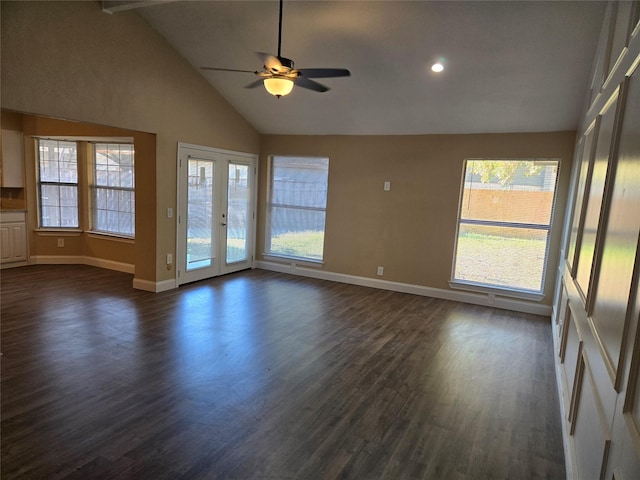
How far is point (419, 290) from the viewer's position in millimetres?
6098

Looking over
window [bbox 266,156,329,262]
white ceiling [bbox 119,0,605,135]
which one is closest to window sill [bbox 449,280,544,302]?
white ceiling [bbox 119,0,605,135]

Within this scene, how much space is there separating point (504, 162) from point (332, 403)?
413cm

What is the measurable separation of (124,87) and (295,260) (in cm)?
369

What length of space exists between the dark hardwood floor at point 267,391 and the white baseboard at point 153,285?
28cm

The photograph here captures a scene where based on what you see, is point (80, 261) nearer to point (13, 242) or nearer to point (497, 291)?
point (13, 242)

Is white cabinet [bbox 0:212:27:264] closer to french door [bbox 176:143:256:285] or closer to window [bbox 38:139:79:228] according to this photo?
window [bbox 38:139:79:228]

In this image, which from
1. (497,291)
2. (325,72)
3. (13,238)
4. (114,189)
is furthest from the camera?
(114,189)

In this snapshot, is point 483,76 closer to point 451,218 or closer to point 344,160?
point 451,218

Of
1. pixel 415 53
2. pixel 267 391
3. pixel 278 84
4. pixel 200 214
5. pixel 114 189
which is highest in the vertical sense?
pixel 415 53

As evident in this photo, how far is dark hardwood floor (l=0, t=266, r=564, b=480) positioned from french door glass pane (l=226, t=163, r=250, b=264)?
5.68ft

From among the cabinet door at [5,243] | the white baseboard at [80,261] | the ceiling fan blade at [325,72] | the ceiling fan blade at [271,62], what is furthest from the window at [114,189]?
the ceiling fan blade at [325,72]

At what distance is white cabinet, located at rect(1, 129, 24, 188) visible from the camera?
626 centimetres

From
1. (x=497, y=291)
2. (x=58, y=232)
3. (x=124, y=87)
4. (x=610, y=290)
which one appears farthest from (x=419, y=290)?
(x=58, y=232)

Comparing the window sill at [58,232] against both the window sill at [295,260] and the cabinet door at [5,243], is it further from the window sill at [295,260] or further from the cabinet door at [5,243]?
the window sill at [295,260]
